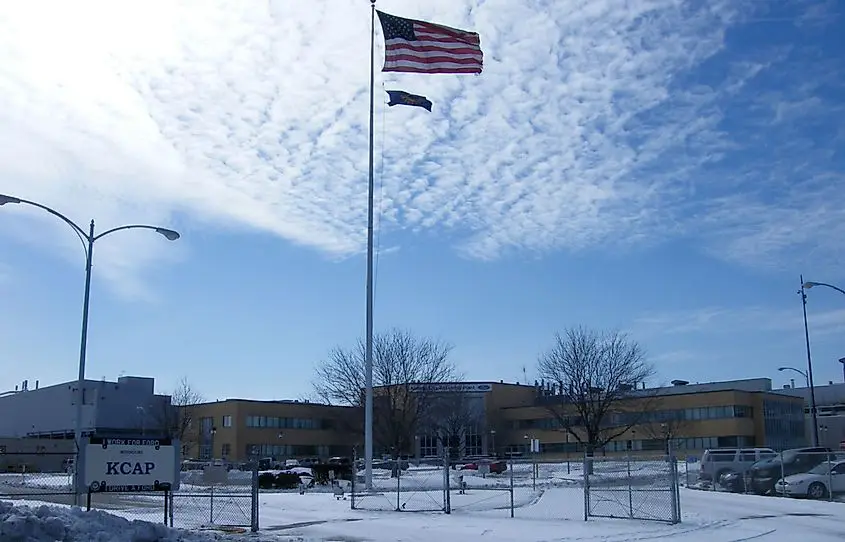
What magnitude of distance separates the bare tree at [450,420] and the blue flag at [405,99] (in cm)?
5232

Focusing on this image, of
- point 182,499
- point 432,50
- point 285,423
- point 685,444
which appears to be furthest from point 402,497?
point 285,423

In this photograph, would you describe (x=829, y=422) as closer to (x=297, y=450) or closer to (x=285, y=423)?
(x=297, y=450)

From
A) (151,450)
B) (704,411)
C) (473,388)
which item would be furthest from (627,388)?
(151,450)

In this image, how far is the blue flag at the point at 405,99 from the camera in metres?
34.3

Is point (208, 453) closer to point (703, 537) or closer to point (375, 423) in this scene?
point (375, 423)

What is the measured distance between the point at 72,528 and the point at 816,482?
2572 centimetres

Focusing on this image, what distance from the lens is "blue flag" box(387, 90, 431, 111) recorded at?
3428 centimetres

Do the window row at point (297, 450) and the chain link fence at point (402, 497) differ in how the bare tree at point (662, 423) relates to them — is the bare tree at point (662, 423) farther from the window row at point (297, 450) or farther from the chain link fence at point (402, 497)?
the chain link fence at point (402, 497)

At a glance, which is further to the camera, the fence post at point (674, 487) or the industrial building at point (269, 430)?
the industrial building at point (269, 430)

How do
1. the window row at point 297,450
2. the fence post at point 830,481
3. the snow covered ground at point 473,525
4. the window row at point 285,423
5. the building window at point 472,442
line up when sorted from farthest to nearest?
the building window at point 472,442 < the window row at point 285,423 < the window row at point 297,450 < the fence post at point 830,481 < the snow covered ground at point 473,525

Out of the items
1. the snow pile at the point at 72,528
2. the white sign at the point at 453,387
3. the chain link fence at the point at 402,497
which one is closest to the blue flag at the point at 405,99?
the chain link fence at the point at 402,497

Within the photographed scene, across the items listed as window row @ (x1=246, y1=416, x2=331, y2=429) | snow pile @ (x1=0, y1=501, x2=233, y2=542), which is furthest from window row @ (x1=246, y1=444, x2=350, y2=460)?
snow pile @ (x1=0, y1=501, x2=233, y2=542)

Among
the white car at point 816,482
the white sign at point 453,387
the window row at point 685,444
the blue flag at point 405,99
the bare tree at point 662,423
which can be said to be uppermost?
the blue flag at point 405,99

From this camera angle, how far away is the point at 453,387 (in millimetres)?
89938
